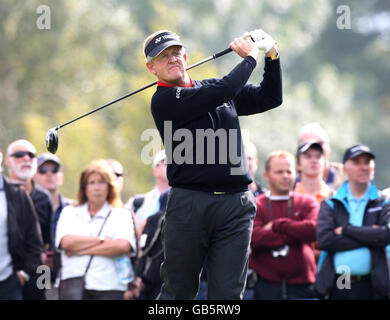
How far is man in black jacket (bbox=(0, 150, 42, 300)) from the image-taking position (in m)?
9.13

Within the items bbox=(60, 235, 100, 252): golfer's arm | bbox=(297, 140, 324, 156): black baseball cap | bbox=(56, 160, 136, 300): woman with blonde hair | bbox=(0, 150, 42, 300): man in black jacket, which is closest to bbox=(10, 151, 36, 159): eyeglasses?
bbox=(0, 150, 42, 300): man in black jacket

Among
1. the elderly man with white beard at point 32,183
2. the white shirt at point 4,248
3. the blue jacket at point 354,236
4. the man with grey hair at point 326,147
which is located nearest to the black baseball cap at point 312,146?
the man with grey hair at point 326,147

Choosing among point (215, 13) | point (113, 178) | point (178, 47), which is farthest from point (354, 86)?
point (178, 47)

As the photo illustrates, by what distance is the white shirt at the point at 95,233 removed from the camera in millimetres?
8945

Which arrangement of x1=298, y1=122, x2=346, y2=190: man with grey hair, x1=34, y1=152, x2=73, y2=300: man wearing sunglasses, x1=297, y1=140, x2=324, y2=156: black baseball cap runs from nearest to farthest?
x1=297, y1=140, x2=324, y2=156: black baseball cap < x1=298, y1=122, x2=346, y2=190: man with grey hair < x1=34, y1=152, x2=73, y2=300: man wearing sunglasses

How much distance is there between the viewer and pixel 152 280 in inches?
358

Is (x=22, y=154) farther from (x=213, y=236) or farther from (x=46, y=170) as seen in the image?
(x=213, y=236)

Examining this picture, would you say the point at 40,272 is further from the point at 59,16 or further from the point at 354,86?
the point at 354,86

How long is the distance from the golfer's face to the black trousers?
2.59ft

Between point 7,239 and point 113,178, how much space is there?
4.04ft

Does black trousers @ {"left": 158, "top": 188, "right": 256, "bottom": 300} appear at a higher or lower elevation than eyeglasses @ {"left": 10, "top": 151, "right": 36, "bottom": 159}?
lower

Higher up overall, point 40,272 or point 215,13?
point 215,13

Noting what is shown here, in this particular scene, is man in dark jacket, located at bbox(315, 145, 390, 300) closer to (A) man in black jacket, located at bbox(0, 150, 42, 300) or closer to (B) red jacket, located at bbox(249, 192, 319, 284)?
(B) red jacket, located at bbox(249, 192, 319, 284)
